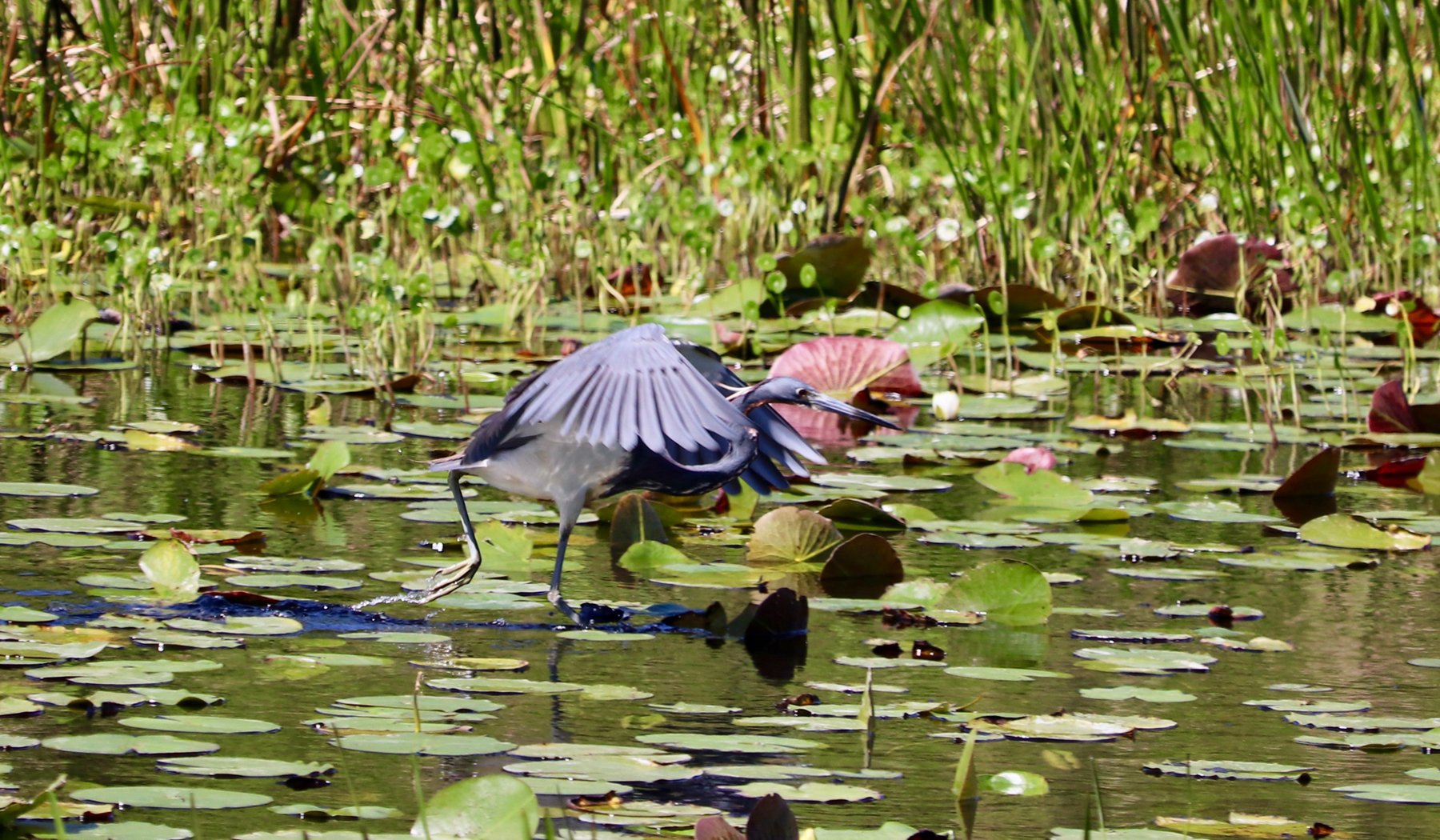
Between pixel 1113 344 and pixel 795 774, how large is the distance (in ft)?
15.0

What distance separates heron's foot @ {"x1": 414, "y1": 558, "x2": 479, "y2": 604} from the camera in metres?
3.25

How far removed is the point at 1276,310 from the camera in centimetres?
548

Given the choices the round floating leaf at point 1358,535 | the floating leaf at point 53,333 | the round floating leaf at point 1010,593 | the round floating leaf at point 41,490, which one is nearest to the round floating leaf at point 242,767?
the round floating leaf at point 1010,593

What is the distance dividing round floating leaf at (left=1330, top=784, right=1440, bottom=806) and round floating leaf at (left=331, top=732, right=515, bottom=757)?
966 mm

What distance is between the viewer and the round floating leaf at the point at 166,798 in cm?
210

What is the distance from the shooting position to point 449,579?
326 centimetres

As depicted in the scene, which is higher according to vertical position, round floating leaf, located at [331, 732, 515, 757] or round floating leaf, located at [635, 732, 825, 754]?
round floating leaf, located at [331, 732, 515, 757]

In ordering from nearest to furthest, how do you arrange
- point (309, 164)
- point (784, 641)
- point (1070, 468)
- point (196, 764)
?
point (196, 764)
point (784, 641)
point (1070, 468)
point (309, 164)

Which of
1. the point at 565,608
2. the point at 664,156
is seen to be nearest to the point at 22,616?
the point at 565,608

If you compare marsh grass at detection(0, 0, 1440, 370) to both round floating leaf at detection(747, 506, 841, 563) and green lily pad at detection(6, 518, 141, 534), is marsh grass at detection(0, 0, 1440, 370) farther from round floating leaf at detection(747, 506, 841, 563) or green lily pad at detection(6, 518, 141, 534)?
round floating leaf at detection(747, 506, 841, 563)

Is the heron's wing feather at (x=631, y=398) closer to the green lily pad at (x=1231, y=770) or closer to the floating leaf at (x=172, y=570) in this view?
the floating leaf at (x=172, y=570)

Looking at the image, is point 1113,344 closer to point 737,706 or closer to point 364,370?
point 364,370

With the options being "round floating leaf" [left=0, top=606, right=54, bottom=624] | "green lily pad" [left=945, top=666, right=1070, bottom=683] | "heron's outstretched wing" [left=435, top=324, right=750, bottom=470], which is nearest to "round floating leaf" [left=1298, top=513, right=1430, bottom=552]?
"green lily pad" [left=945, top=666, right=1070, bottom=683]

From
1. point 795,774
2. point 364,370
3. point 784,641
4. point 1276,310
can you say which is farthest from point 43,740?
point 1276,310
